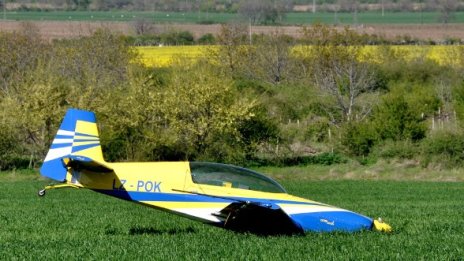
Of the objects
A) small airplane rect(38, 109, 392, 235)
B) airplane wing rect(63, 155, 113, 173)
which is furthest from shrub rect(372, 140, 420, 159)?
airplane wing rect(63, 155, 113, 173)

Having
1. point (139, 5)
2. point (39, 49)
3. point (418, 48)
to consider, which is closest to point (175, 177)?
point (39, 49)

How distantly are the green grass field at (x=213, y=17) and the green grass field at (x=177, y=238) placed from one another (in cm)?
12043

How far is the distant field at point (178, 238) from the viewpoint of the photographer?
1479 cm

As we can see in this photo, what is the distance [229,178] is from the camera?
695 inches

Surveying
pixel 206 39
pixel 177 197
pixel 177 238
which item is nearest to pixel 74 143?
pixel 177 197

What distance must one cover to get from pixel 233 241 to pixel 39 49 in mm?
64737

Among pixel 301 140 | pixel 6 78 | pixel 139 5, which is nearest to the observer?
pixel 301 140

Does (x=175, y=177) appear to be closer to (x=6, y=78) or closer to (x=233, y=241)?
(x=233, y=241)

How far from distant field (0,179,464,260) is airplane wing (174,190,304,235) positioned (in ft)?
0.77

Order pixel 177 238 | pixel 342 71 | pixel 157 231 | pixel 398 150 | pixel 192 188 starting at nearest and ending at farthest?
pixel 177 238, pixel 192 188, pixel 157 231, pixel 398 150, pixel 342 71

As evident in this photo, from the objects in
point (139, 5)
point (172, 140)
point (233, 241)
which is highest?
point (233, 241)

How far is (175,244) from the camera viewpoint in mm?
15930

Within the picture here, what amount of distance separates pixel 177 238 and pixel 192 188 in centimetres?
112

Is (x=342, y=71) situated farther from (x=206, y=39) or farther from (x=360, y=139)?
(x=206, y=39)
